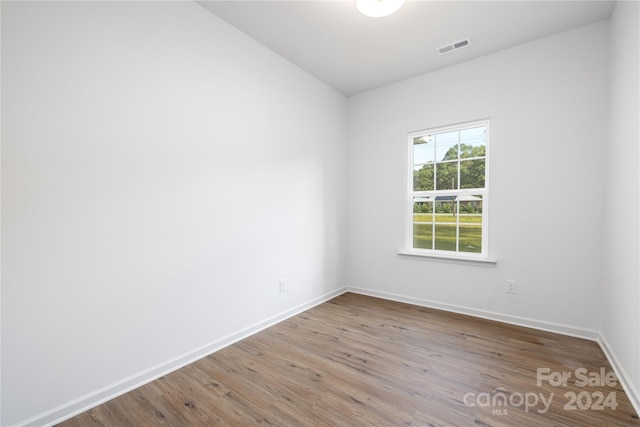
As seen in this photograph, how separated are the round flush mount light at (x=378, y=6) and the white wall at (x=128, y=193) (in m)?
1.19

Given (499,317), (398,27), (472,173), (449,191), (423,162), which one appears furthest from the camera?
(423,162)

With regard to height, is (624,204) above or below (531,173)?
below

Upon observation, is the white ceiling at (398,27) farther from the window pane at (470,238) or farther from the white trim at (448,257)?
the white trim at (448,257)

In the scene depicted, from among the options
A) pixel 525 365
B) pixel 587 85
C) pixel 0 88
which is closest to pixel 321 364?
pixel 525 365

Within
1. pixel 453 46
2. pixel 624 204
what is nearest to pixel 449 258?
pixel 624 204

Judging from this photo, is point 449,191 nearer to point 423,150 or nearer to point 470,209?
point 470,209

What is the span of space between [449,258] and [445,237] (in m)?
0.27

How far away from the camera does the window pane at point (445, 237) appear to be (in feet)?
10.8

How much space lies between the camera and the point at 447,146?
3314 mm

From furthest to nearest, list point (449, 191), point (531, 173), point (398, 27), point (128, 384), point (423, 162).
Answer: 1. point (423, 162)
2. point (449, 191)
3. point (531, 173)
4. point (398, 27)
5. point (128, 384)

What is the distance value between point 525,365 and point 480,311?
0.96 m

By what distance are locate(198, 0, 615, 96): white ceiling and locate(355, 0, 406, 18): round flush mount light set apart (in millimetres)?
247

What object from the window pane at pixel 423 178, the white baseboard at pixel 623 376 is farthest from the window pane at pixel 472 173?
the white baseboard at pixel 623 376

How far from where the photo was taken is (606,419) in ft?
5.11
